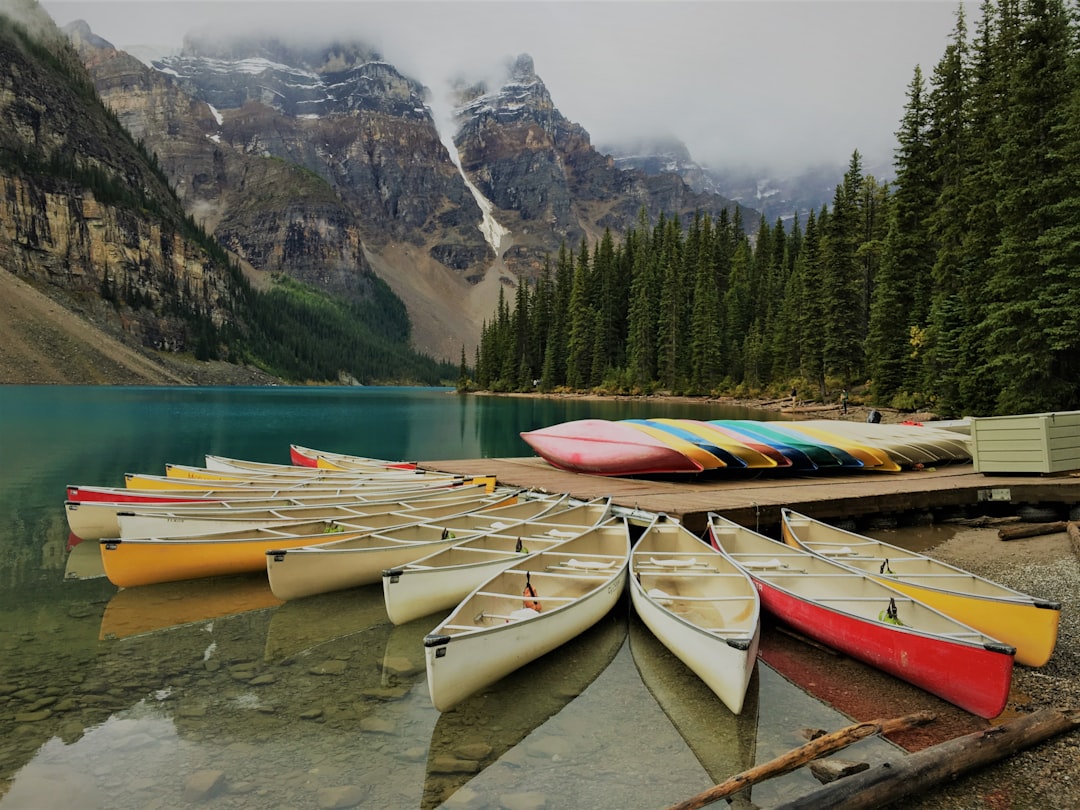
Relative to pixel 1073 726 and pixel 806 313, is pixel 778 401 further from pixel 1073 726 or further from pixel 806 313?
pixel 1073 726

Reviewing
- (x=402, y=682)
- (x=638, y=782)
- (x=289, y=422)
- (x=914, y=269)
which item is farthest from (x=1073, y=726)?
(x=289, y=422)

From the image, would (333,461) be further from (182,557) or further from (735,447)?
(735,447)

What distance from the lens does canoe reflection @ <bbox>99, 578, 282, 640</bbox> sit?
9.52m

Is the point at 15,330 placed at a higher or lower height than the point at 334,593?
higher

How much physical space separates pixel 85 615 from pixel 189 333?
166 metres

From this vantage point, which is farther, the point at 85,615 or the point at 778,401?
the point at 778,401

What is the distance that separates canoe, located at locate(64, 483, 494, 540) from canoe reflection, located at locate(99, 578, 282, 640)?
5.75 ft

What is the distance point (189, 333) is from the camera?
154 metres

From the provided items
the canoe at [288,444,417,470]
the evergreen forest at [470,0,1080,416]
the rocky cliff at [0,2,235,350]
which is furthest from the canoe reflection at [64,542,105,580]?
the rocky cliff at [0,2,235,350]

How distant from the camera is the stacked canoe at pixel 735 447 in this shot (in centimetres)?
1577

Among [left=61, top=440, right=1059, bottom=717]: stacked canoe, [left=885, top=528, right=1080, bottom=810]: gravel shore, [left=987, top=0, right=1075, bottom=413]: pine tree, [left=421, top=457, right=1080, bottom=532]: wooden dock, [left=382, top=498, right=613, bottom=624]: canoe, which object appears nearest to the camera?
[left=885, top=528, right=1080, bottom=810]: gravel shore

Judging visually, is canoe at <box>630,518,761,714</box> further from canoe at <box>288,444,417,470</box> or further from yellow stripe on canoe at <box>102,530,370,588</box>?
canoe at <box>288,444,417,470</box>

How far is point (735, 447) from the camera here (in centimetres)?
1602

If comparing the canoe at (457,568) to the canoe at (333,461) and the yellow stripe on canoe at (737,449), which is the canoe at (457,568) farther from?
the canoe at (333,461)
